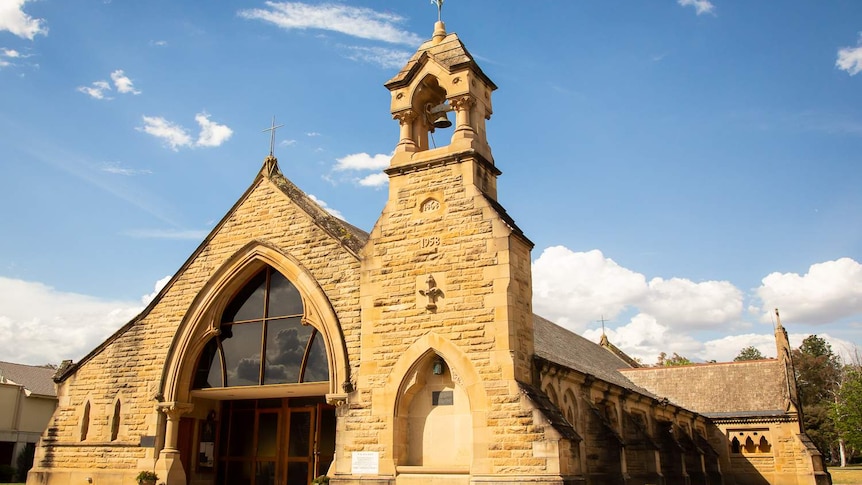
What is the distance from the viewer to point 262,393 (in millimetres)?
17656

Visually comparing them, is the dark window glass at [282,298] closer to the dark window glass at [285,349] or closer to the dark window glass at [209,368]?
the dark window glass at [285,349]

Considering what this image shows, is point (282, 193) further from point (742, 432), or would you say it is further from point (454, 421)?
point (742, 432)

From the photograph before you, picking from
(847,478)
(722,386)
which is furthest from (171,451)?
(847,478)

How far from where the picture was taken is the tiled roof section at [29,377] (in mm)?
36594

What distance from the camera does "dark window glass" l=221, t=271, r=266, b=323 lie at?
57.6ft

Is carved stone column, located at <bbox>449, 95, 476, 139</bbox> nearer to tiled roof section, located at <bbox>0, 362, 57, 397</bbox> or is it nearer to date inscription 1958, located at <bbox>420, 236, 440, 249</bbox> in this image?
date inscription 1958, located at <bbox>420, 236, 440, 249</bbox>

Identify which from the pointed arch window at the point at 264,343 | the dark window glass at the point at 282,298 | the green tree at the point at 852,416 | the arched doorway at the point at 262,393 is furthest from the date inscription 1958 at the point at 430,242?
the green tree at the point at 852,416

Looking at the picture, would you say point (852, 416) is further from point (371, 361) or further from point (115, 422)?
point (115, 422)

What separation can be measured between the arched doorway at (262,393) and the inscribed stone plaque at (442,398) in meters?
3.06

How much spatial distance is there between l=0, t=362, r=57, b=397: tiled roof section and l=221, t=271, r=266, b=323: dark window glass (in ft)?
75.4

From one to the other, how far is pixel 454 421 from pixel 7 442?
1182 inches

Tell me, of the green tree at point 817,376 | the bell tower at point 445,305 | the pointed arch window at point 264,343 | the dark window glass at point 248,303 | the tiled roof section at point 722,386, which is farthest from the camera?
the green tree at point 817,376

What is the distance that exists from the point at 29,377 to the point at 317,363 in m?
29.3

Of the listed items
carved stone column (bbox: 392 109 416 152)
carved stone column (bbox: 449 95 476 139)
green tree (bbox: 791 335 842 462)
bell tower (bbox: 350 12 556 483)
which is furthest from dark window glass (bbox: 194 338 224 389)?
green tree (bbox: 791 335 842 462)
